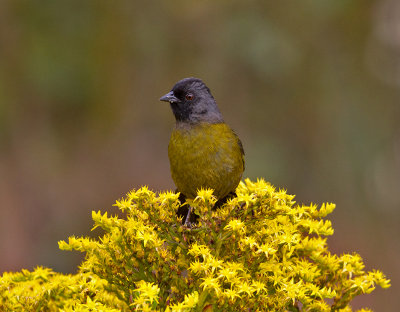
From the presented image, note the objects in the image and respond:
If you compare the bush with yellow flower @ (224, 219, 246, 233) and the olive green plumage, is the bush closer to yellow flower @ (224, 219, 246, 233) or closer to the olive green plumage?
yellow flower @ (224, 219, 246, 233)

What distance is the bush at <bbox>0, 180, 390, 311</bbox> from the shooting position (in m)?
2.79

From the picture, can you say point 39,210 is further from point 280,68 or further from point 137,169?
point 280,68

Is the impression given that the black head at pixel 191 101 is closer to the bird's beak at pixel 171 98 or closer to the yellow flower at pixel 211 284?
the bird's beak at pixel 171 98

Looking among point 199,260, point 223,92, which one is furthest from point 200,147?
point 223,92

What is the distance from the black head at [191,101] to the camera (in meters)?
4.03

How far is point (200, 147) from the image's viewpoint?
388cm

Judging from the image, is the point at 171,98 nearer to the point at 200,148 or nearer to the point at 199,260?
the point at 200,148

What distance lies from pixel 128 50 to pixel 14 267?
4.14 meters

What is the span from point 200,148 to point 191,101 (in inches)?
15.4

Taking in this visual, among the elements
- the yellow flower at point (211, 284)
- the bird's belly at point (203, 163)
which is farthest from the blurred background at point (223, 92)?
the yellow flower at point (211, 284)

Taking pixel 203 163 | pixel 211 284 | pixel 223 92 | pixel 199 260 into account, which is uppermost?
pixel 223 92

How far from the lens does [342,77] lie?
31.6 ft

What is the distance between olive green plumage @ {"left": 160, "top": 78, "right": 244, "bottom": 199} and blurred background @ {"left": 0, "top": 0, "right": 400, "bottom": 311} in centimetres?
509

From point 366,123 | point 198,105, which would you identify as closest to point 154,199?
point 198,105
